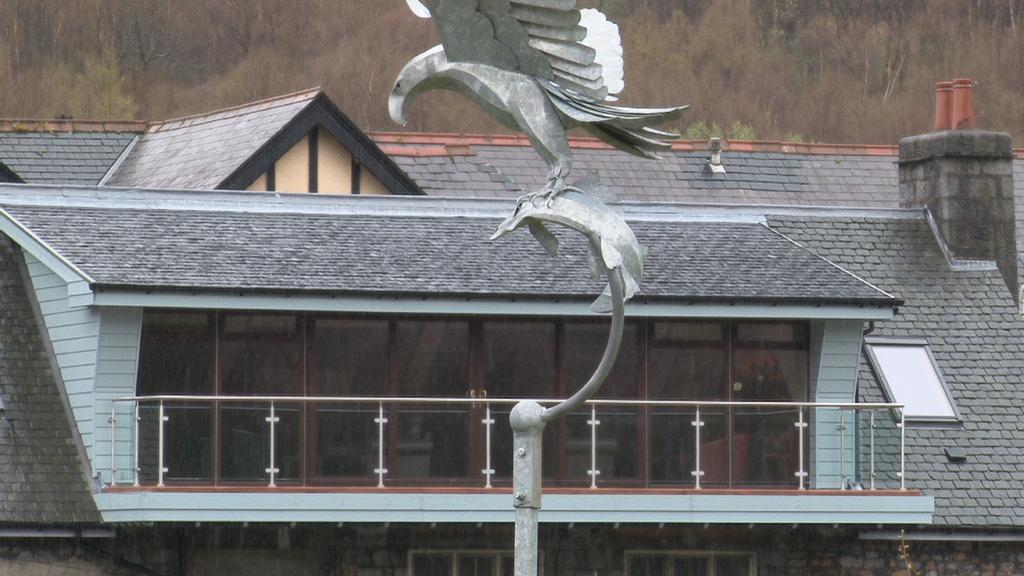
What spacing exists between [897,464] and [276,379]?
625cm

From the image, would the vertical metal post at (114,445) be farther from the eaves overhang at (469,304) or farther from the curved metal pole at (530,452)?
the curved metal pole at (530,452)

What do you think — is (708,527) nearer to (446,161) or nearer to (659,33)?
(446,161)

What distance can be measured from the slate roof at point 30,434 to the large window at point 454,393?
80cm

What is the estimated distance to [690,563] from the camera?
2530 centimetres

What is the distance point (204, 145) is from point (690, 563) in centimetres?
957

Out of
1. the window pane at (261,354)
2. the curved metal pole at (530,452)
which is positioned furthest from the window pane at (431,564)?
the curved metal pole at (530,452)

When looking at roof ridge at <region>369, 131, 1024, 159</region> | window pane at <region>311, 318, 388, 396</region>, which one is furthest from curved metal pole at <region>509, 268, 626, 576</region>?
roof ridge at <region>369, 131, 1024, 159</region>

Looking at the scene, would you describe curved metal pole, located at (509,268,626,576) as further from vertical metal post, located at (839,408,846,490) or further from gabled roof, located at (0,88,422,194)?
gabled roof, located at (0,88,422,194)

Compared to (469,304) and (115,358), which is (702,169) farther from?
(115,358)

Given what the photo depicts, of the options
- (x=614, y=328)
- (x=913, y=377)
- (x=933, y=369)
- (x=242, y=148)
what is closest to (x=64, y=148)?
(x=242, y=148)

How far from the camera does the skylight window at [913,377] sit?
87.6 feet

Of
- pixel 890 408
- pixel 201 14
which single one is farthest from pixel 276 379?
pixel 201 14

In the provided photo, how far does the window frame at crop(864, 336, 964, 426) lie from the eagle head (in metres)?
15.9

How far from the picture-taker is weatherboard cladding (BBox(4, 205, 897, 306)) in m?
23.8
